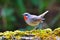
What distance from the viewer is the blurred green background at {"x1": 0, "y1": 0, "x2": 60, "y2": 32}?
510 cm

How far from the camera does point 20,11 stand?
17.5 feet

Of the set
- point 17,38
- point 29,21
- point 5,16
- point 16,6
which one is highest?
point 16,6

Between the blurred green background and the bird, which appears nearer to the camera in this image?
the bird

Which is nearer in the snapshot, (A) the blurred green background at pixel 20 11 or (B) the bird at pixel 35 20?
(B) the bird at pixel 35 20

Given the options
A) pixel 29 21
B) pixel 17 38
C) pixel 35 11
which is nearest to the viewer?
pixel 17 38

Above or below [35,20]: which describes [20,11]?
above

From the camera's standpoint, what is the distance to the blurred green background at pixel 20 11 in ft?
16.7

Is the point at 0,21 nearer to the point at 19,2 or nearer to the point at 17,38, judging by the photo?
the point at 19,2

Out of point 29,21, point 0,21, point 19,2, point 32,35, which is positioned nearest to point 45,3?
point 19,2

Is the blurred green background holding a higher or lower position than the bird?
higher

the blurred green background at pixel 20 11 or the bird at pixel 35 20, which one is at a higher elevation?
the blurred green background at pixel 20 11

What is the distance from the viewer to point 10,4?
5301 mm

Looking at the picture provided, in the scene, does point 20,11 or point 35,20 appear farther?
point 20,11

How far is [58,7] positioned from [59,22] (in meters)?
0.70
